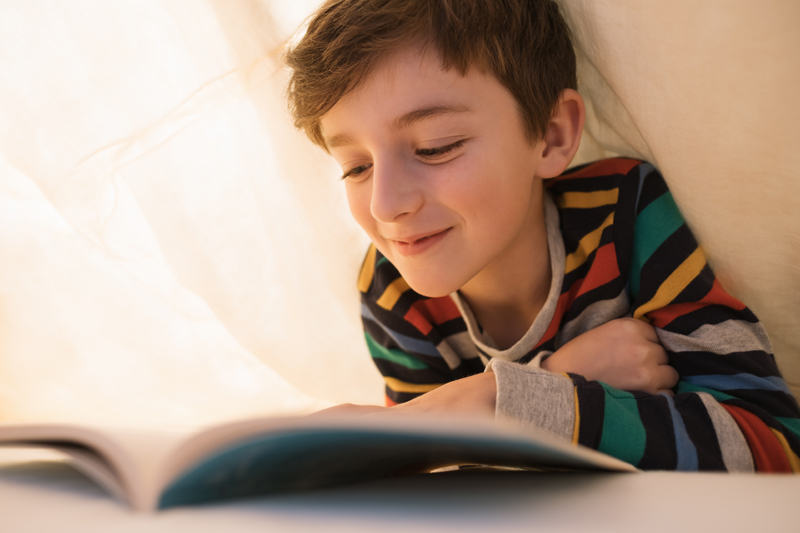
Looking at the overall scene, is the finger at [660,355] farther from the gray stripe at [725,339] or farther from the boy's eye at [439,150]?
the boy's eye at [439,150]

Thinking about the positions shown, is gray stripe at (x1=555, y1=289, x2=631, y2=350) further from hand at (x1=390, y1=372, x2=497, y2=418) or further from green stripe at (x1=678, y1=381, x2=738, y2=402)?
hand at (x1=390, y1=372, x2=497, y2=418)

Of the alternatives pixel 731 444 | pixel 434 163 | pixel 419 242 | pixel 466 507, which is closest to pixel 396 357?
pixel 419 242

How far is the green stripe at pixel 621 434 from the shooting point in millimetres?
552

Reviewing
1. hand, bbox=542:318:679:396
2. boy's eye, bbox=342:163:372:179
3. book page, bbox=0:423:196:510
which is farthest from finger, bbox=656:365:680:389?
book page, bbox=0:423:196:510

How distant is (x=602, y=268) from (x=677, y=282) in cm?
10

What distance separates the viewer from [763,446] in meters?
0.59

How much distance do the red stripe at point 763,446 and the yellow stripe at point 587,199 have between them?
0.31m

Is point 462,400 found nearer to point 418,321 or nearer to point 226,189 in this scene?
point 418,321

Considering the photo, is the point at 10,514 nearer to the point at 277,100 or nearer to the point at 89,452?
the point at 89,452

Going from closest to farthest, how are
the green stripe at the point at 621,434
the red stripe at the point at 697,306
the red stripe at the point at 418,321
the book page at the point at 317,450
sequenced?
the book page at the point at 317,450
the green stripe at the point at 621,434
the red stripe at the point at 697,306
the red stripe at the point at 418,321

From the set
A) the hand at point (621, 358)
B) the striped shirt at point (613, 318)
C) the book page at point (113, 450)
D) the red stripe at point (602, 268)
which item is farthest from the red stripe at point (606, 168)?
the book page at point (113, 450)

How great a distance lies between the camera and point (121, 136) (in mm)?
858

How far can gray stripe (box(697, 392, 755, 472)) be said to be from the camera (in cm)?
58

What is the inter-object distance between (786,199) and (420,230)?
41 cm
